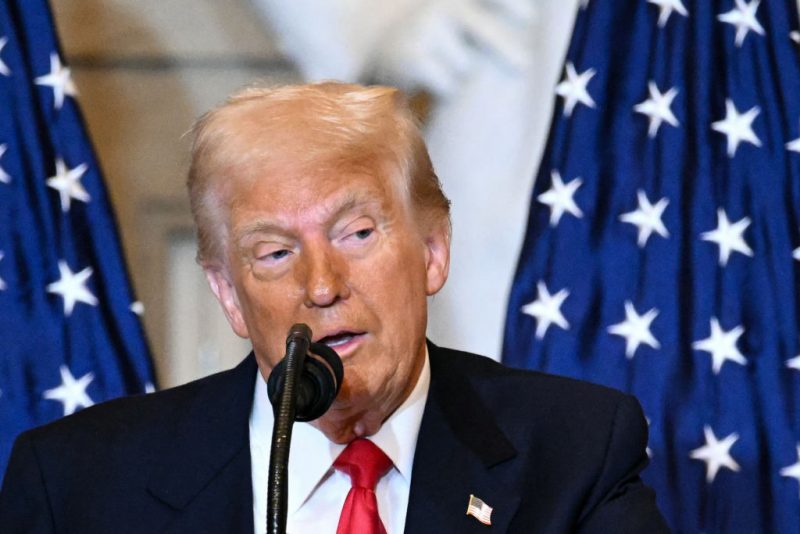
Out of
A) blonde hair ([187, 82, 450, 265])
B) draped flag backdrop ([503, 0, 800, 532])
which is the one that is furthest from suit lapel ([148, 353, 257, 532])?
draped flag backdrop ([503, 0, 800, 532])

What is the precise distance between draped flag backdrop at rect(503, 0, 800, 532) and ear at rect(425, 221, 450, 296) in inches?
30.3

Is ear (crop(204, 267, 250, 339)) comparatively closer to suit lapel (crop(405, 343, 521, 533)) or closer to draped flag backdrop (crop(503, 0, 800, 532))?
suit lapel (crop(405, 343, 521, 533))

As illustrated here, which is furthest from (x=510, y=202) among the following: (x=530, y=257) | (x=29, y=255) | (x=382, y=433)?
(x=29, y=255)

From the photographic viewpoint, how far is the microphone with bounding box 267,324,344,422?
62.8 inches

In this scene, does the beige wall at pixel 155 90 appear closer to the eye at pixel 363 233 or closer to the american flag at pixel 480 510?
the eye at pixel 363 233

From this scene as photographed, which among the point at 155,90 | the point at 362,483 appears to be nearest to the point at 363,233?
the point at 362,483

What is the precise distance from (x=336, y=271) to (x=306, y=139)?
25cm

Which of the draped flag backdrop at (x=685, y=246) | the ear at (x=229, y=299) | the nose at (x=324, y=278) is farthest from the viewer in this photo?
the draped flag backdrop at (x=685, y=246)

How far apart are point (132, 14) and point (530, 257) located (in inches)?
48.1

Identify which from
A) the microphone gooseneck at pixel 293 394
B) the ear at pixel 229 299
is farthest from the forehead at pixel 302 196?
the microphone gooseneck at pixel 293 394

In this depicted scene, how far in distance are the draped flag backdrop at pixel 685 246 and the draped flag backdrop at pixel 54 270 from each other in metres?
1.05

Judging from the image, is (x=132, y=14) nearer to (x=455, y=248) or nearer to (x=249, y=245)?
(x=455, y=248)

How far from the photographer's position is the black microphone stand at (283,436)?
145cm

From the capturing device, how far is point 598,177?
10.1 ft
